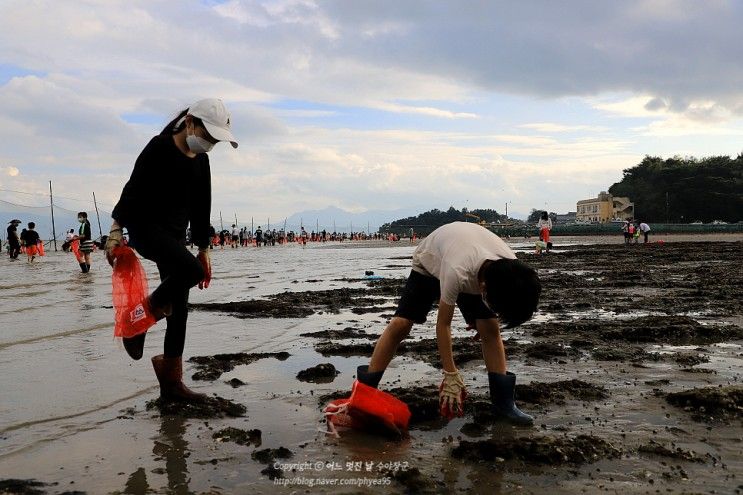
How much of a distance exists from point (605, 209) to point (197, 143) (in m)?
120

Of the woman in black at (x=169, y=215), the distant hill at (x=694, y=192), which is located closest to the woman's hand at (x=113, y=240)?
the woman in black at (x=169, y=215)

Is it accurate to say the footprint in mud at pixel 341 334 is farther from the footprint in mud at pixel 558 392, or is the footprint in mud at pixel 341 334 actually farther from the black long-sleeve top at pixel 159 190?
the black long-sleeve top at pixel 159 190

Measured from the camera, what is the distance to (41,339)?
5.91 m

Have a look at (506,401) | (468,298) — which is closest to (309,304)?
(468,298)

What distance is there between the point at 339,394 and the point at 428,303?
807 mm

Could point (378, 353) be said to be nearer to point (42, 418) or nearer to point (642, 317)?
point (42, 418)

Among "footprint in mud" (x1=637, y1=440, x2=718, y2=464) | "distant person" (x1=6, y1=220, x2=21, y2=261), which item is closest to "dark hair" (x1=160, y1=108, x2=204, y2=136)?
"footprint in mud" (x1=637, y1=440, x2=718, y2=464)

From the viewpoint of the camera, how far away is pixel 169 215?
12.4 ft

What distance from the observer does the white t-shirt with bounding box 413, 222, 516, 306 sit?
316 cm

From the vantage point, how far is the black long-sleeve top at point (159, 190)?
3.67 metres

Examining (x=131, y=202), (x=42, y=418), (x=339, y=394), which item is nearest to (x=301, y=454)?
(x=339, y=394)

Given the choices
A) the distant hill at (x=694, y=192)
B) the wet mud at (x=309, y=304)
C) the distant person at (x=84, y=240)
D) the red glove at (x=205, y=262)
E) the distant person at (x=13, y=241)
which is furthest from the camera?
the distant hill at (x=694, y=192)

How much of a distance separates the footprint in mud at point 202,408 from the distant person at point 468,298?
28.6 inches

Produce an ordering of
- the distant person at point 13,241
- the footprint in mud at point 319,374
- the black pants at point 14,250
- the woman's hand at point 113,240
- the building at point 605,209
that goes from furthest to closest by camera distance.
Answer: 1. the building at point 605,209
2. the black pants at point 14,250
3. the distant person at point 13,241
4. the footprint in mud at point 319,374
5. the woman's hand at point 113,240
